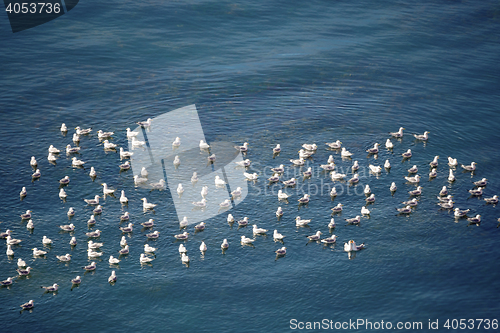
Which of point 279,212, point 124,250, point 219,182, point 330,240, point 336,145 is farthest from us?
point 336,145

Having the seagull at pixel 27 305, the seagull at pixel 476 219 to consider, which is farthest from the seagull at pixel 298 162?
the seagull at pixel 27 305

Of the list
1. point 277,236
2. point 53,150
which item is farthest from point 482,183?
point 53,150

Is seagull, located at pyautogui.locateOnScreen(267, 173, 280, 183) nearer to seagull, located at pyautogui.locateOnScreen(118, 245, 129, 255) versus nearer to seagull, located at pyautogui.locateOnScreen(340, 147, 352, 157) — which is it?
seagull, located at pyautogui.locateOnScreen(340, 147, 352, 157)

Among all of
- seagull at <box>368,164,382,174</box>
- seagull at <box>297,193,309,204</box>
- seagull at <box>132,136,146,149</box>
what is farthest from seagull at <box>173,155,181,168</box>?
seagull at <box>368,164,382,174</box>

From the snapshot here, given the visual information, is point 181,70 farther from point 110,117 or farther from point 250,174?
point 250,174

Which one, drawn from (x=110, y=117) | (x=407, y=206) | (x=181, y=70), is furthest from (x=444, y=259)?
(x=181, y=70)

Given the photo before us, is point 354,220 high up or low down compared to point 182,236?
up

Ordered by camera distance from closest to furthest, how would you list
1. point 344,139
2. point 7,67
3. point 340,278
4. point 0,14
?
point 340,278
point 344,139
point 7,67
point 0,14

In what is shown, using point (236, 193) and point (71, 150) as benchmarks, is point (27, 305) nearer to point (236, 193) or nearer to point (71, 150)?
point (236, 193)
